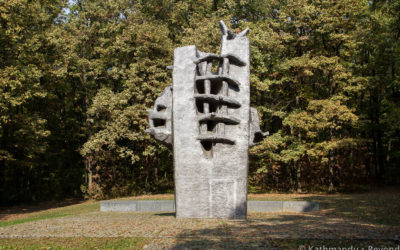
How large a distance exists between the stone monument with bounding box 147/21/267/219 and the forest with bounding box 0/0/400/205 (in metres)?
11.1

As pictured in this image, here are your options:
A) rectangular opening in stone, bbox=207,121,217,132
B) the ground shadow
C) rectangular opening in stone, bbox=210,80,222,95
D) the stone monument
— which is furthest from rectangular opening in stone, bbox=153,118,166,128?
the ground shadow

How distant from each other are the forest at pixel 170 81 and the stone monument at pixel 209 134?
1113 centimetres

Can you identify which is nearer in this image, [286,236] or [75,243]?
[75,243]

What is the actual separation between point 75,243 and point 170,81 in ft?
54.3

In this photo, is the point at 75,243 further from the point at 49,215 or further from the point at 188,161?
the point at 49,215

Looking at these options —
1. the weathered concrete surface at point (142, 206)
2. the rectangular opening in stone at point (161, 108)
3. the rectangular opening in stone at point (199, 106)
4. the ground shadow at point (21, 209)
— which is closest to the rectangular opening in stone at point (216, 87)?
the rectangular opening in stone at point (199, 106)

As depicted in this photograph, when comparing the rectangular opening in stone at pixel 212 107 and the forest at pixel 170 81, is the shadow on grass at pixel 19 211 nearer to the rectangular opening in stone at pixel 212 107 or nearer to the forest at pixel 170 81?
the forest at pixel 170 81

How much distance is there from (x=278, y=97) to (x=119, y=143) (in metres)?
11.8

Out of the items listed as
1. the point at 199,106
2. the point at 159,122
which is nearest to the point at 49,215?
the point at 159,122

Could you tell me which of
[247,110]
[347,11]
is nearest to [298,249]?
[247,110]

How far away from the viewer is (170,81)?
22.2 metres

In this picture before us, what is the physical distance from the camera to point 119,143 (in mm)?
24688

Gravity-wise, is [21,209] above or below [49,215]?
below

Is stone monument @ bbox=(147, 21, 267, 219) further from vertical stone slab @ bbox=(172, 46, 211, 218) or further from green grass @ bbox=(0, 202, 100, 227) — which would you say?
green grass @ bbox=(0, 202, 100, 227)
